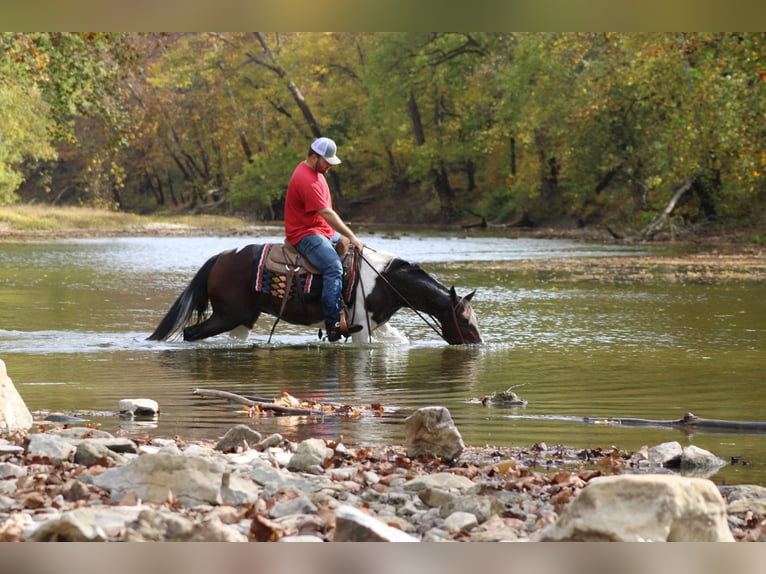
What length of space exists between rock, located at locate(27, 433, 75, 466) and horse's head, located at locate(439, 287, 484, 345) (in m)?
7.58

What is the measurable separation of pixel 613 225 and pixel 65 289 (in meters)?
28.8

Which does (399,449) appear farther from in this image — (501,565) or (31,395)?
(31,395)

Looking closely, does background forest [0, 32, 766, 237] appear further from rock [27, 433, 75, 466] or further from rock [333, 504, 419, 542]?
rock [333, 504, 419, 542]

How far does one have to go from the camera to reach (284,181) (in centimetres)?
7225

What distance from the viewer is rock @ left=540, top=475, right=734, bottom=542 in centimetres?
460

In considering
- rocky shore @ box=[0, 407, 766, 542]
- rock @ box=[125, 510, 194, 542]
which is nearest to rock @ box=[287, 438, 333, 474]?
rocky shore @ box=[0, 407, 766, 542]

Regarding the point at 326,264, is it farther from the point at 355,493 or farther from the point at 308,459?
the point at 355,493

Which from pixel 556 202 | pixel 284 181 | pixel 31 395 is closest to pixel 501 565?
pixel 31 395

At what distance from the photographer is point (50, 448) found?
6.41 metres

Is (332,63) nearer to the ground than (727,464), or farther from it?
farther from it

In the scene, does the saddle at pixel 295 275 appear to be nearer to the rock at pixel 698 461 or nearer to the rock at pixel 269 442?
the rock at pixel 269 442

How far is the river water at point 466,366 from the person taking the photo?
8.33 m

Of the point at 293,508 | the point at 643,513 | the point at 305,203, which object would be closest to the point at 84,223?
the point at 305,203

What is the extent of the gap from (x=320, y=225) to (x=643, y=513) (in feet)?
27.6
